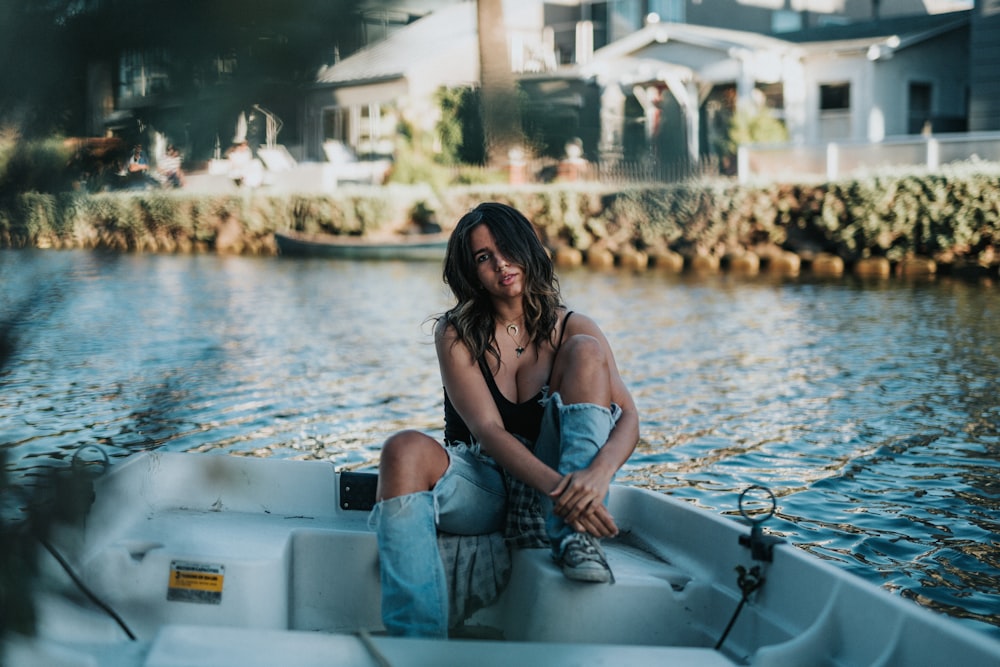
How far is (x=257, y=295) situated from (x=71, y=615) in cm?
1526

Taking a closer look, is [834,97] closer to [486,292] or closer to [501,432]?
[486,292]

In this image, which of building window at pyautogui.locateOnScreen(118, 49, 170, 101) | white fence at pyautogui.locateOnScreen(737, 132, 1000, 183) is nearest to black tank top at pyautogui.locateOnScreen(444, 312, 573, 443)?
building window at pyautogui.locateOnScreen(118, 49, 170, 101)

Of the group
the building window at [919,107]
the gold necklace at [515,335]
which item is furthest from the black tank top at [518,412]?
the building window at [919,107]

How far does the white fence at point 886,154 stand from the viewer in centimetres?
1673

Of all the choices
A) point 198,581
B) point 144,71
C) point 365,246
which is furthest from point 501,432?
point 365,246

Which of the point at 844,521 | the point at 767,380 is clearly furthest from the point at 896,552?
the point at 767,380

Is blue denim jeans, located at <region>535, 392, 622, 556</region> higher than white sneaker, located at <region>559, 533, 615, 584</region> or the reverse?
higher

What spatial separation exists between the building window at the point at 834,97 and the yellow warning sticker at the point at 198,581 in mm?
22313

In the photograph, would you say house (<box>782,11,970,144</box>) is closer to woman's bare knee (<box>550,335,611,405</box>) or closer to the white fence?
the white fence

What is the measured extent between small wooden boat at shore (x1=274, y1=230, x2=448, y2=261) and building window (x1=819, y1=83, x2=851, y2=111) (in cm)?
839

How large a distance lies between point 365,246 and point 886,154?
9847 millimetres

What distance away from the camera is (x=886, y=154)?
17609 mm

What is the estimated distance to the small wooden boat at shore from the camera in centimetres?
2148

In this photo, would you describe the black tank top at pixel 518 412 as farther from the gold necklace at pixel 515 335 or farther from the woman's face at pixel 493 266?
the woman's face at pixel 493 266
